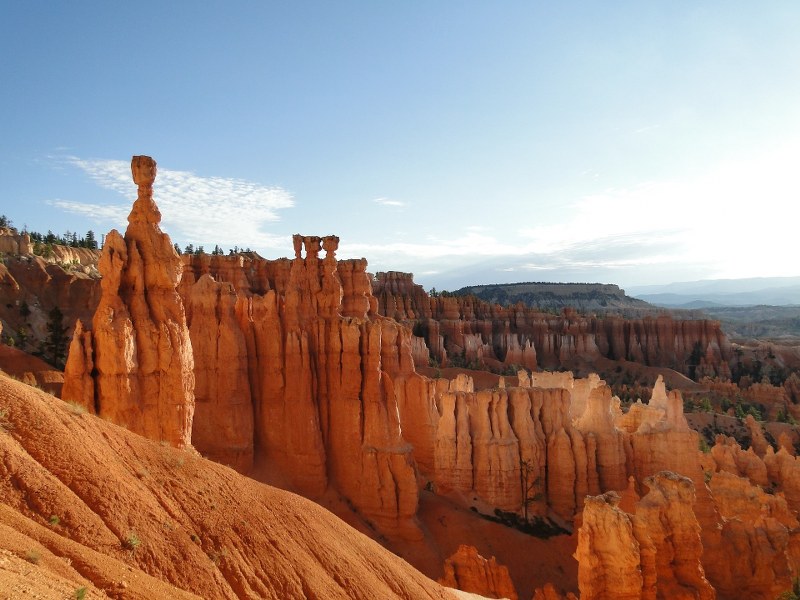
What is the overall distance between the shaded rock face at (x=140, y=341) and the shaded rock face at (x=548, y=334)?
65212 mm

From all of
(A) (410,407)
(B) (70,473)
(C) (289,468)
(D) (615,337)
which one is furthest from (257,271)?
(D) (615,337)

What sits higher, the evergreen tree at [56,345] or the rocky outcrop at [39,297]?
the rocky outcrop at [39,297]

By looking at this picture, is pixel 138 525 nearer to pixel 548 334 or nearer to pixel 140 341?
pixel 140 341

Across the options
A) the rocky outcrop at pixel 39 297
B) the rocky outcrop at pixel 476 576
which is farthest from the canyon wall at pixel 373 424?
the rocky outcrop at pixel 39 297

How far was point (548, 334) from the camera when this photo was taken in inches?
3605

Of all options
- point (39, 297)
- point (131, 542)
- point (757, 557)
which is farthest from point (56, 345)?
point (757, 557)

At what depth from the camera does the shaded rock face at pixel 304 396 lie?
82.1 ft

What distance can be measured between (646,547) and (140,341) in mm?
14741

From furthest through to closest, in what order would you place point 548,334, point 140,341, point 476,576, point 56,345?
1. point 548,334
2. point 56,345
3. point 476,576
4. point 140,341

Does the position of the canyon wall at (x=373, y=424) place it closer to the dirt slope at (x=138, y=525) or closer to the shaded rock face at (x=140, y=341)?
the shaded rock face at (x=140, y=341)

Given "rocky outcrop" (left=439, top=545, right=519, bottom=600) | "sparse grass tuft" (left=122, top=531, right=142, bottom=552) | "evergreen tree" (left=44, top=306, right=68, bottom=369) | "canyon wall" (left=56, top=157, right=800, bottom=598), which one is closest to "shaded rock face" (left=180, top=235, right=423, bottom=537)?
"canyon wall" (left=56, top=157, right=800, bottom=598)

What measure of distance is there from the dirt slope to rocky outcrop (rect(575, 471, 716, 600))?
224 inches

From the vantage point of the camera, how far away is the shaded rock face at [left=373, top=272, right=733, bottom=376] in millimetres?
84375

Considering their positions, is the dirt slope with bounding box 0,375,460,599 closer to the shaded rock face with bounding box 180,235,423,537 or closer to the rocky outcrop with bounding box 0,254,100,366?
the shaded rock face with bounding box 180,235,423,537
